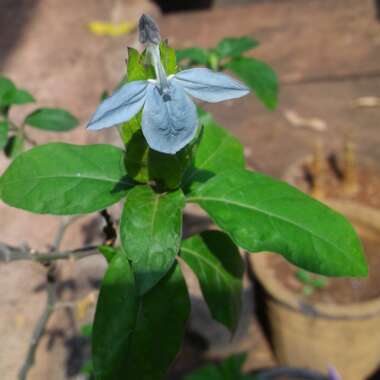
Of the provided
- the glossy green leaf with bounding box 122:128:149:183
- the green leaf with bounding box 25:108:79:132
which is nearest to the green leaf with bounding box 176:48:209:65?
the green leaf with bounding box 25:108:79:132

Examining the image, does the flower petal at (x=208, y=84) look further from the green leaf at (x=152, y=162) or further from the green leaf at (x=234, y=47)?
the green leaf at (x=234, y=47)

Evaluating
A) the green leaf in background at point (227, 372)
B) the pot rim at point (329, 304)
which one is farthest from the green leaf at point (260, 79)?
the pot rim at point (329, 304)

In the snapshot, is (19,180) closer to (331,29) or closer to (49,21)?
(49,21)

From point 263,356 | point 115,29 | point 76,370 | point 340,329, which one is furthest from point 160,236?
point 115,29

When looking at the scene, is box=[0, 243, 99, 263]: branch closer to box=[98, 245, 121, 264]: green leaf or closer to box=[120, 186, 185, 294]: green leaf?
box=[98, 245, 121, 264]: green leaf

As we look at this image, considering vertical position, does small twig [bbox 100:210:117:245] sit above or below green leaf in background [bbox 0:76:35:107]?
below

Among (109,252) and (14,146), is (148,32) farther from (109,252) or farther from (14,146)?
(14,146)

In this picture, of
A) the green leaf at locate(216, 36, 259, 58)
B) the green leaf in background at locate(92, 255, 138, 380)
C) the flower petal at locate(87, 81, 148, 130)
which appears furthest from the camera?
the green leaf at locate(216, 36, 259, 58)
